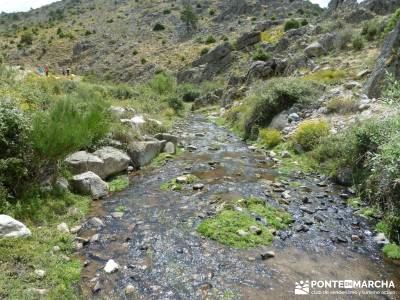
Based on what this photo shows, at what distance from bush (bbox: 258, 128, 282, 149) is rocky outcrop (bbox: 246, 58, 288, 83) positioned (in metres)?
13.2

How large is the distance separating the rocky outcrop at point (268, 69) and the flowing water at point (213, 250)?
18.8m

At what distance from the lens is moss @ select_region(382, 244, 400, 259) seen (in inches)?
244

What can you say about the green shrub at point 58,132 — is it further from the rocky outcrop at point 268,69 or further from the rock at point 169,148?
the rocky outcrop at point 268,69

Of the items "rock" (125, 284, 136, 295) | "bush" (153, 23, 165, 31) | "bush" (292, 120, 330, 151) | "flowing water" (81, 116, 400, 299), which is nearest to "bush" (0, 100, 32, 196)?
"flowing water" (81, 116, 400, 299)

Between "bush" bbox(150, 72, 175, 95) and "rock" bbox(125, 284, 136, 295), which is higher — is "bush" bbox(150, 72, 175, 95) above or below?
above

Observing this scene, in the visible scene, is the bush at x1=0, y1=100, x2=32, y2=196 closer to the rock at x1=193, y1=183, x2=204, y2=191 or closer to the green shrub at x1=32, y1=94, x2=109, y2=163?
the green shrub at x1=32, y1=94, x2=109, y2=163

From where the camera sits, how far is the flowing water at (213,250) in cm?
540

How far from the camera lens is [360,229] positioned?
7254mm

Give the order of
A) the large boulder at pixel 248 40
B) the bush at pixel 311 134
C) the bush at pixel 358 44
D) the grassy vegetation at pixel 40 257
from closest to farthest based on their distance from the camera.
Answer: the grassy vegetation at pixel 40 257 < the bush at pixel 311 134 < the bush at pixel 358 44 < the large boulder at pixel 248 40

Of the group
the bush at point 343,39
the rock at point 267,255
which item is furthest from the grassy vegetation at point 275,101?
the bush at point 343,39

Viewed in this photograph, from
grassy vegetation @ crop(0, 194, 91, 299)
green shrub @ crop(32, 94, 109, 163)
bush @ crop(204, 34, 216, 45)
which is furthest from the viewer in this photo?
bush @ crop(204, 34, 216, 45)

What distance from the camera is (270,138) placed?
14297 millimetres

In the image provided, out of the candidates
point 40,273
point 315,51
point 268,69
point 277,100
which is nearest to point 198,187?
point 40,273

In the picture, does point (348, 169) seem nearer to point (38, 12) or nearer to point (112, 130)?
point (112, 130)
